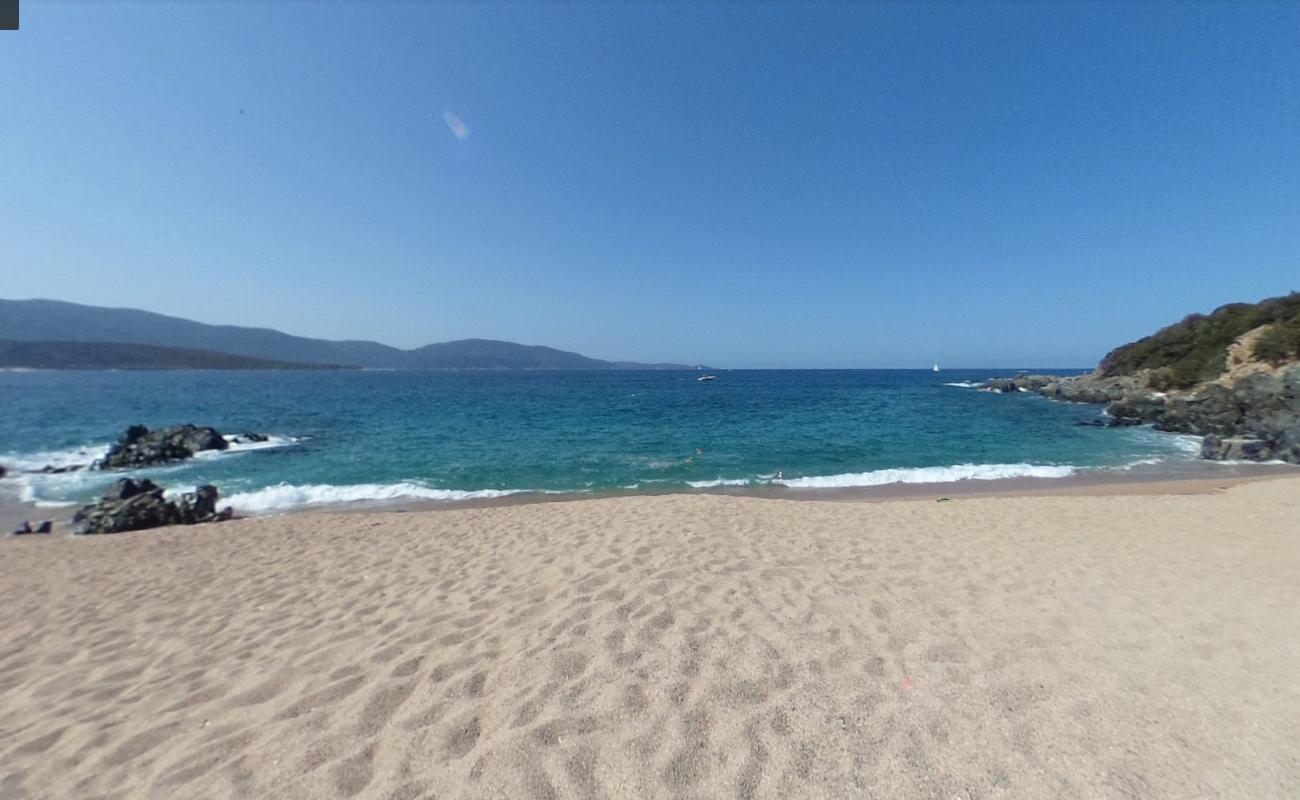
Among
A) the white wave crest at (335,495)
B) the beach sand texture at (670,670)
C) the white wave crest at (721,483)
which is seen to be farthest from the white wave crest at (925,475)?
the white wave crest at (335,495)

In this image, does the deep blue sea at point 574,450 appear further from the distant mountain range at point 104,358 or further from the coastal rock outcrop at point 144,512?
the distant mountain range at point 104,358

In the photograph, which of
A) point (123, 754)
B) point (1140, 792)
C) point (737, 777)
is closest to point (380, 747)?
point (123, 754)

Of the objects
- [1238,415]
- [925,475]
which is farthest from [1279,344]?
[925,475]

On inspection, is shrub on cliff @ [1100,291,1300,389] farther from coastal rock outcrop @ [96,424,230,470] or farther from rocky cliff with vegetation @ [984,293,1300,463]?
coastal rock outcrop @ [96,424,230,470]

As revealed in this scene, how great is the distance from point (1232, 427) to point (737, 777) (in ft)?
112

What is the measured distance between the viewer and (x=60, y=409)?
124ft

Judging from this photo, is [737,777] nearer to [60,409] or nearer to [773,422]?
[773,422]

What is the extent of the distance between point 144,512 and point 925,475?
21.6m

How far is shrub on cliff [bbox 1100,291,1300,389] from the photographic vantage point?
33.5m

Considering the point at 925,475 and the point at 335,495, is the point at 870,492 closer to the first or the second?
the point at 925,475

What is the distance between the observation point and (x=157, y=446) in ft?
69.7

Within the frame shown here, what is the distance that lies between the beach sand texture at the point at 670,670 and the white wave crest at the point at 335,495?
5663 mm

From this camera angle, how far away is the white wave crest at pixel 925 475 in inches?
575

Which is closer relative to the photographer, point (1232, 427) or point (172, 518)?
point (172, 518)
